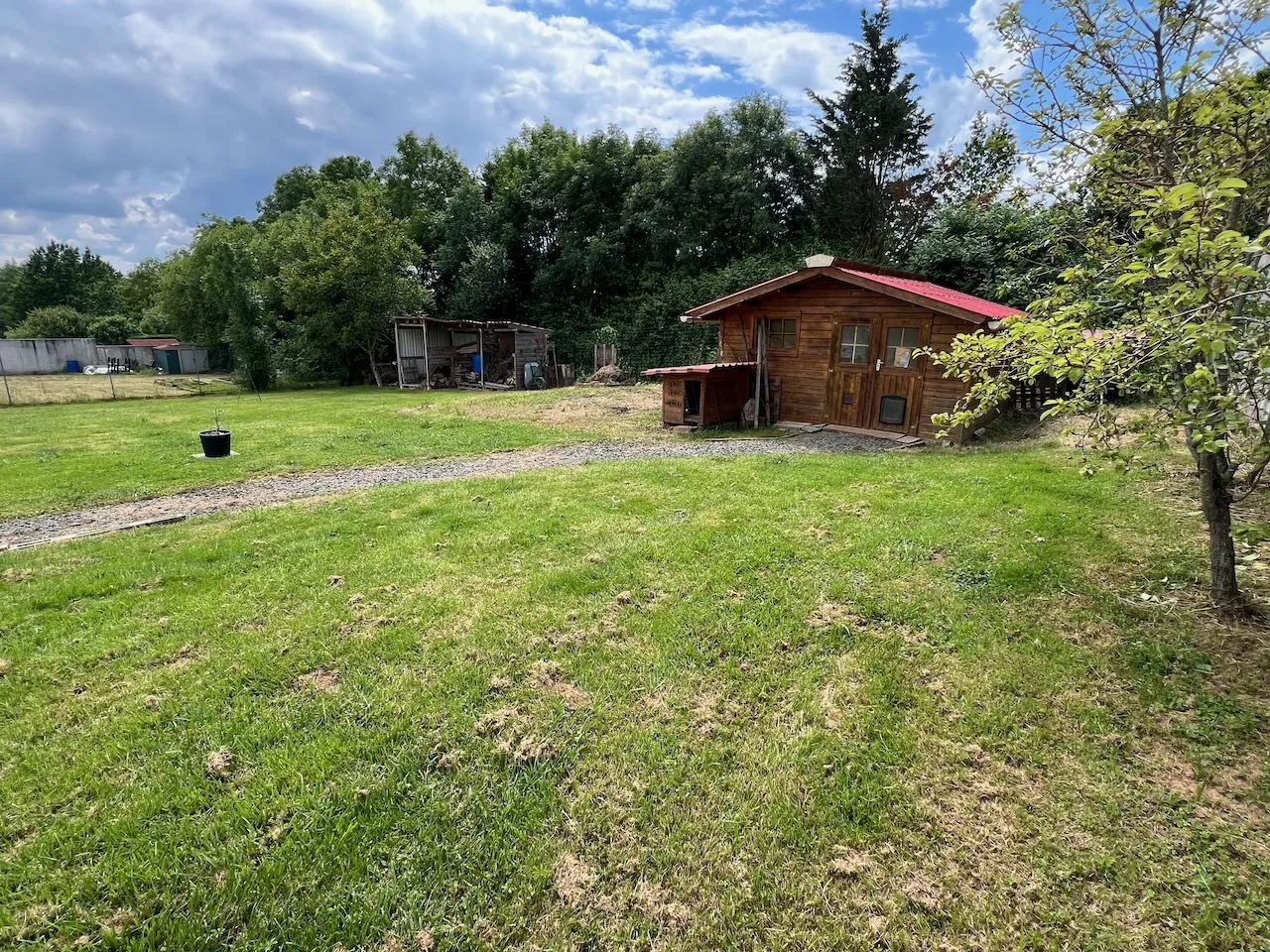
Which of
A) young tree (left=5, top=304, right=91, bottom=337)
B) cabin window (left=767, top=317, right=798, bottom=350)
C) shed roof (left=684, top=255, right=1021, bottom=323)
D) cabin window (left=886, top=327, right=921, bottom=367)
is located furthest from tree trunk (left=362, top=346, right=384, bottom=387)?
young tree (left=5, top=304, right=91, bottom=337)

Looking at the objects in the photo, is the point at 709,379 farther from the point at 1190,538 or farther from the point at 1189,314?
the point at 1189,314

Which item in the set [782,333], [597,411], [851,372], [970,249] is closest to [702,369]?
[782,333]

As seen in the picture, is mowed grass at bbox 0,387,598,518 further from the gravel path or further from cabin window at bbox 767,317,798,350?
cabin window at bbox 767,317,798,350

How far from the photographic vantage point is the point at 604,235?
1150 inches

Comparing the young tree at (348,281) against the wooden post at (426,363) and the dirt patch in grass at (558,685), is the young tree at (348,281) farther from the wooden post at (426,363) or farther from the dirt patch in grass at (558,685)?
the dirt patch in grass at (558,685)

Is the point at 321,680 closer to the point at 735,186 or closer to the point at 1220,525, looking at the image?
the point at 1220,525

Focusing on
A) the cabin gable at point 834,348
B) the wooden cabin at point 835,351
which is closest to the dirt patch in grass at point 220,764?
the wooden cabin at point 835,351

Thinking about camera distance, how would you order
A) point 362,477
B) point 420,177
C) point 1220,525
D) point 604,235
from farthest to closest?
point 420,177 < point 604,235 < point 362,477 < point 1220,525

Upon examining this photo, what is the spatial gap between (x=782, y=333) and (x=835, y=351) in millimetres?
1316

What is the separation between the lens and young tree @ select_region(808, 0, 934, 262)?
923 inches

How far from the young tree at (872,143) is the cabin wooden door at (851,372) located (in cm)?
1501

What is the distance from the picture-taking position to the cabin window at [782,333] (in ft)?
40.1

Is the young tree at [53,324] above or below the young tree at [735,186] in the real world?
below

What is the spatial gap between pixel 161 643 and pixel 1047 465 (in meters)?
8.90
